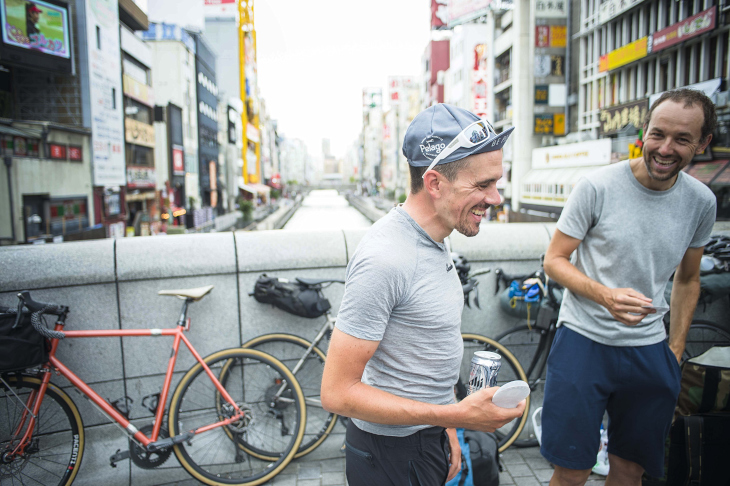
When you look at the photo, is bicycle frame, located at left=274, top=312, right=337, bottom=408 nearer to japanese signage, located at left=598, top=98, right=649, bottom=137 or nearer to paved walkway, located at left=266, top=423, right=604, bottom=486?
paved walkway, located at left=266, top=423, right=604, bottom=486

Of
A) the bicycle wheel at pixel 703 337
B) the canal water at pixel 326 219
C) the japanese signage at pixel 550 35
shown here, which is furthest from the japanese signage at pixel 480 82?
the bicycle wheel at pixel 703 337

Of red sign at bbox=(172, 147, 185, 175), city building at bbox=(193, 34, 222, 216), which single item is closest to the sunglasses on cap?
red sign at bbox=(172, 147, 185, 175)

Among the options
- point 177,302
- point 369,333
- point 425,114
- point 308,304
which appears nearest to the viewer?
point 369,333

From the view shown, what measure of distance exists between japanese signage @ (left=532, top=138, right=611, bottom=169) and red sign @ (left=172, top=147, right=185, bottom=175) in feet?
107

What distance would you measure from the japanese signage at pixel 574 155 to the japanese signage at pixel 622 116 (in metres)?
0.82

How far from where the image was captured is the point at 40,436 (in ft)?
8.55

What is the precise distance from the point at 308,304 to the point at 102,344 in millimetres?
1359

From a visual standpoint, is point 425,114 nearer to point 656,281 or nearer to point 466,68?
point 656,281

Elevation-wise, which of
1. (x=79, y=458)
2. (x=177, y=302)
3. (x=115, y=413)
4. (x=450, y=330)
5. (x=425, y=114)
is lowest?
(x=79, y=458)

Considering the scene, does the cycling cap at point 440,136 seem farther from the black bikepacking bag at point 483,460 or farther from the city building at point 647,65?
the city building at point 647,65

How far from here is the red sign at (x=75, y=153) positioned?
25.7 m

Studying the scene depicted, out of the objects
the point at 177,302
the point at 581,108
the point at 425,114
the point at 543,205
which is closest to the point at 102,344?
the point at 177,302

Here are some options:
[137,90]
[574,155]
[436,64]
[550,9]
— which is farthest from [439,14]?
[137,90]

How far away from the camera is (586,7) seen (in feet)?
116
